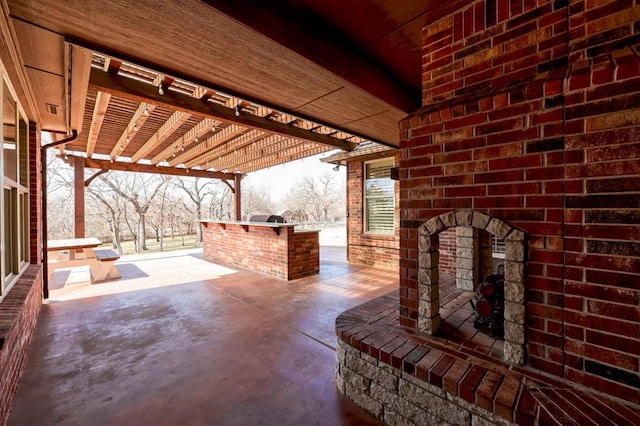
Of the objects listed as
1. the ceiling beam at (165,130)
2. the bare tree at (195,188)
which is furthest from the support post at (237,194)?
the bare tree at (195,188)

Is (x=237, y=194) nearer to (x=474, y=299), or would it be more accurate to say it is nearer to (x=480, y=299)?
(x=474, y=299)

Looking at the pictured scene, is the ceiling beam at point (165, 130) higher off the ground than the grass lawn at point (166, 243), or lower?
higher

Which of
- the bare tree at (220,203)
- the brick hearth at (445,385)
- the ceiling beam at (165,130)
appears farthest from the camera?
the bare tree at (220,203)

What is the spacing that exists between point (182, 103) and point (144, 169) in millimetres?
6224

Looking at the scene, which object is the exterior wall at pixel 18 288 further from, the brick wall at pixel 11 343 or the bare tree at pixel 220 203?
the bare tree at pixel 220 203

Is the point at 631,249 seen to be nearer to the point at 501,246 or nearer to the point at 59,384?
the point at 501,246

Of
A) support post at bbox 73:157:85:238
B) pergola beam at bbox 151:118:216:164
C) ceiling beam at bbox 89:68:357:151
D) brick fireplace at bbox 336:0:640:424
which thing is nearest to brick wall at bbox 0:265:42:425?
ceiling beam at bbox 89:68:357:151

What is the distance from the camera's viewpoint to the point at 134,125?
4652 mm

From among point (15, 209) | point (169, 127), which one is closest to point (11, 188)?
point (15, 209)

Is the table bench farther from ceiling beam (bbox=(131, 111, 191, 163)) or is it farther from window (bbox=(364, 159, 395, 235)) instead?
window (bbox=(364, 159, 395, 235))

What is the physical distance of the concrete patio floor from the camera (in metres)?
1.91

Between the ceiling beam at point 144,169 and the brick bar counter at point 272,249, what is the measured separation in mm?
3204

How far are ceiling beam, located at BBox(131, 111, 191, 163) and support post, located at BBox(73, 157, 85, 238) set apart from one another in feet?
4.20

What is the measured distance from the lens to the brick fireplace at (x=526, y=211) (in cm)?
130
